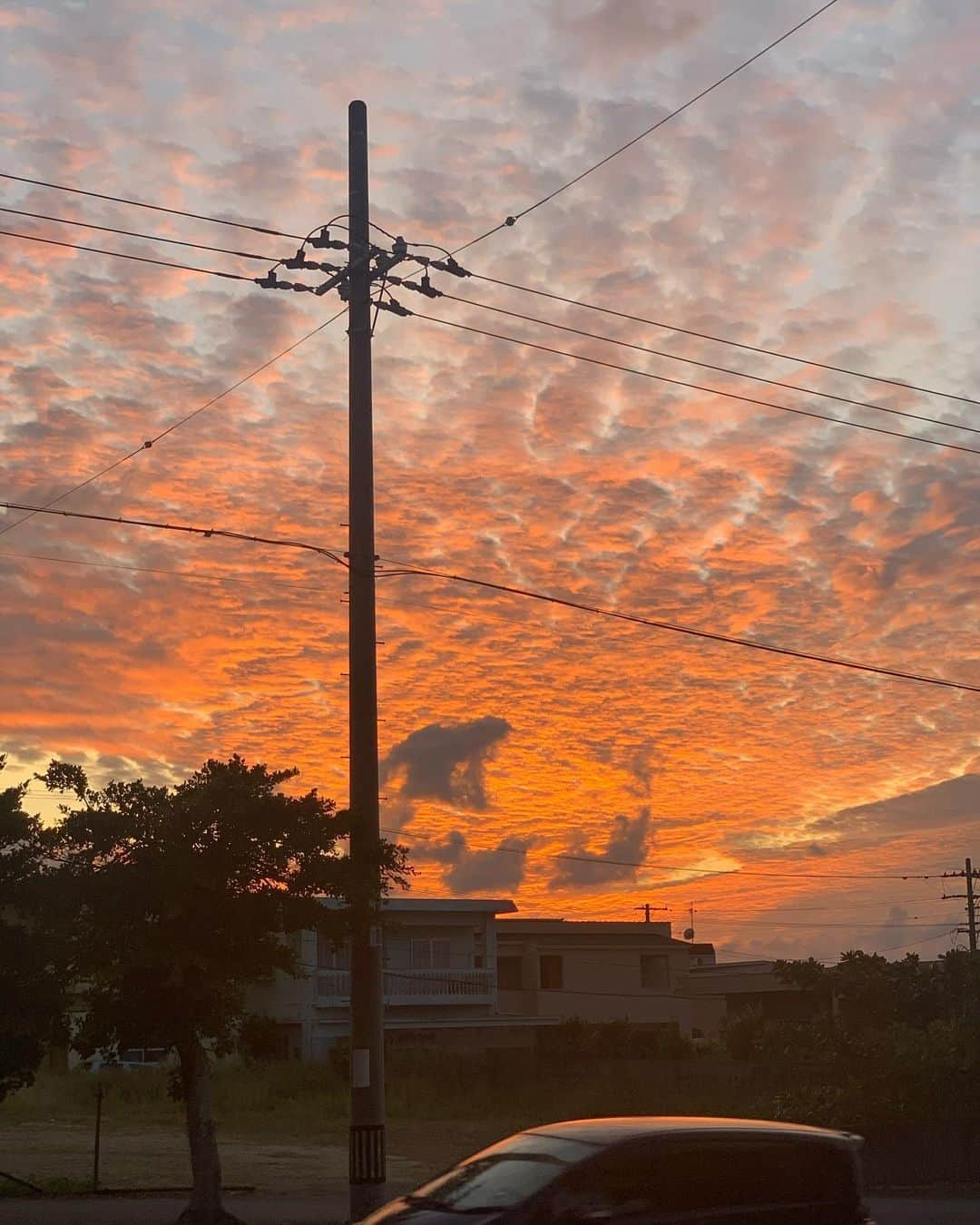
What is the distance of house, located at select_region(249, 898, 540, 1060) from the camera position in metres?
55.2

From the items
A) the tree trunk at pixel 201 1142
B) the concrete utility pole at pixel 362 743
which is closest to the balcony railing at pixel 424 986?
the tree trunk at pixel 201 1142

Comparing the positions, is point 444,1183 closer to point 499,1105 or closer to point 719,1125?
point 719,1125

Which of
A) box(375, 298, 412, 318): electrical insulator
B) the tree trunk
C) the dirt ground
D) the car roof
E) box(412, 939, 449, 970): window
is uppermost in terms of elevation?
box(375, 298, 412, 318): electrical insulator

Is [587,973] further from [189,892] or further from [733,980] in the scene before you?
[189,892]

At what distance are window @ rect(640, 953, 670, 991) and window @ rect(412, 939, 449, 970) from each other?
14.4 meters

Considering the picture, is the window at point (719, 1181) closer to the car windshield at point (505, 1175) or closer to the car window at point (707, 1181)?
the car window at point (707, 1181)

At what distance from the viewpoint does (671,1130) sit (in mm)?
9625

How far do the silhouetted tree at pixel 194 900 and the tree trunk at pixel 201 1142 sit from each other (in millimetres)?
17

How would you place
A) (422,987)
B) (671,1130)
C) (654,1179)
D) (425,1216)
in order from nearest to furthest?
(425,1216) < (654,1179) < (671,1130) < (422,987)

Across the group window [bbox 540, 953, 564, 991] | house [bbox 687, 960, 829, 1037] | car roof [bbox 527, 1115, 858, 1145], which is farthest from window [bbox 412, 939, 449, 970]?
car roof [bbox 527, 1115, 858, 1145]

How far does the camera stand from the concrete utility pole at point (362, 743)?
56.2ft

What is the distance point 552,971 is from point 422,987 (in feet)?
40.2

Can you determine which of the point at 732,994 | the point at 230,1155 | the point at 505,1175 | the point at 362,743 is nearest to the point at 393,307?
the point at 362,743

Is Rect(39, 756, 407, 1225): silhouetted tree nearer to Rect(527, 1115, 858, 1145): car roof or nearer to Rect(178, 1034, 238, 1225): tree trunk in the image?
Rect(178, 1034, 238, 1225): tree trunk
